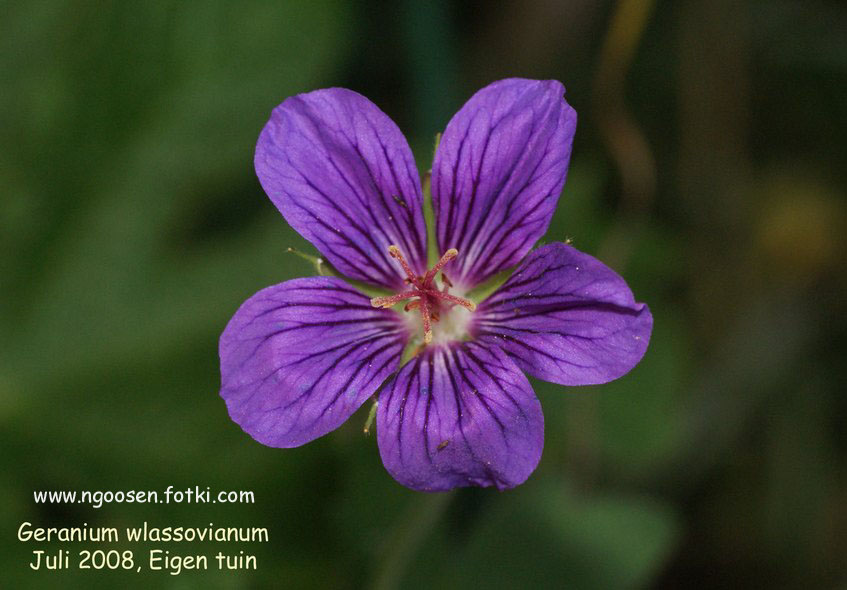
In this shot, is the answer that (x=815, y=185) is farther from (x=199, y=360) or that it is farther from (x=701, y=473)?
(x=199, y=360)

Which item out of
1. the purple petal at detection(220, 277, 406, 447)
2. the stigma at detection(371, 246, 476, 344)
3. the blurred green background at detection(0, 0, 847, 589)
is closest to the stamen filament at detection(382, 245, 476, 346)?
the stigma at detection(371, 246, 476, 344)

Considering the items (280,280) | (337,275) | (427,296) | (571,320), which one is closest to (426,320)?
(427,296)

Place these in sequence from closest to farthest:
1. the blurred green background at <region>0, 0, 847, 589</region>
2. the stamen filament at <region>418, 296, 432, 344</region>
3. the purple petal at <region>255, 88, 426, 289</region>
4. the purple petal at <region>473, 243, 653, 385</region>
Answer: the purple petal at <region>473, 243, 653, 385</region> < the purple petal at <region>255, 88, 426, 289</region> < the stamen filament at <region>418, 296, 432, 344</region> < the blurred green background at <region>0, 0, 847, 589</region>

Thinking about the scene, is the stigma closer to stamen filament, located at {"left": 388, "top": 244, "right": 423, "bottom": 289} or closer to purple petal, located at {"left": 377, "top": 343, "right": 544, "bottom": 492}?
stamen filament, located at {"left": 388, "top": 244, "right": 423, "bottom": 289}

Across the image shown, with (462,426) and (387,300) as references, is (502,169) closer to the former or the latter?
(387,300)

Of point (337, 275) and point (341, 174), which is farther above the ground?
point (341, 174)

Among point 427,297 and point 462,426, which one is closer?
point 462,426
